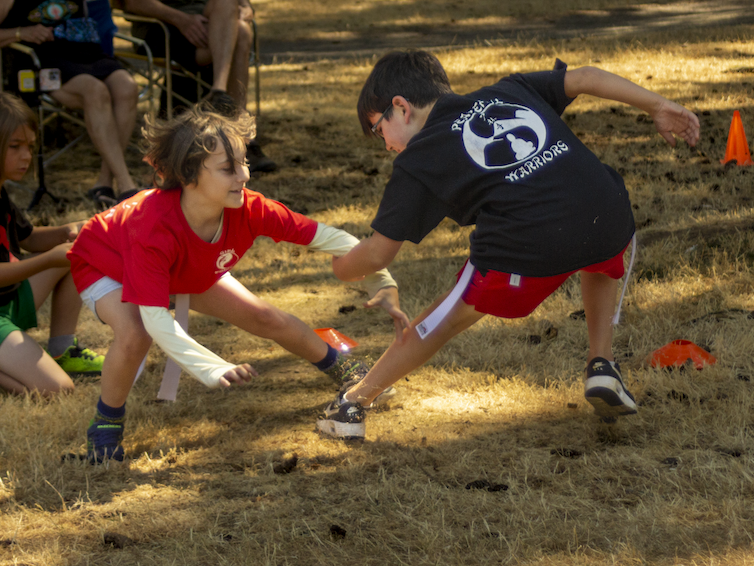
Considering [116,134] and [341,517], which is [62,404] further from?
[116,134]

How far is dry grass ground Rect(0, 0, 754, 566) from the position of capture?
2350 millimetres

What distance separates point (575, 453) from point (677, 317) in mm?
1419

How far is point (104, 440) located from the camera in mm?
2949

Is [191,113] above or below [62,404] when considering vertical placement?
above

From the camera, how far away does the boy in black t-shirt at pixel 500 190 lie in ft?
8.45

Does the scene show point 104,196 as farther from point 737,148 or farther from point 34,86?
point 737,148

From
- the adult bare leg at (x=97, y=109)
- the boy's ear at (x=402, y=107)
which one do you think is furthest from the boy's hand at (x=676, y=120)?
the adult bare leg at (x=97, y=109)

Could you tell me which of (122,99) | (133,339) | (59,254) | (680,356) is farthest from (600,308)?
(122,99)

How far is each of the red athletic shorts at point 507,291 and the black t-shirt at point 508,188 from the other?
37 millimetres

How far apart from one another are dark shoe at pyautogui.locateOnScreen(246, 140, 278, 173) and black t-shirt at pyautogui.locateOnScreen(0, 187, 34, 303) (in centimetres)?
299

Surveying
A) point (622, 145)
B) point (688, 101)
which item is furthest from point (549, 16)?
point (622, 145)

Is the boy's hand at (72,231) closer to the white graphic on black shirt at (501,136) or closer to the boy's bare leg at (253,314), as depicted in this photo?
the boy's bare leg at (253,314)

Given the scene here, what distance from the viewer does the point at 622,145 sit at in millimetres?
6820

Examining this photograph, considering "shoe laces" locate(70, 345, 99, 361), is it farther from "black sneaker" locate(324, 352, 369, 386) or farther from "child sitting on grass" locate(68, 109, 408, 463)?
"black sneaker" locate(324, 352, 369, 386)
